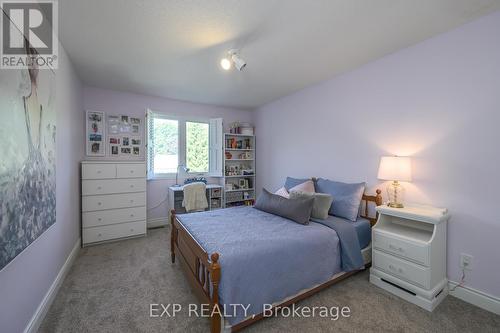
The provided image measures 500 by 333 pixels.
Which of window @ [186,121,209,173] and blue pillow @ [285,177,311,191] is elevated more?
window @ [186,121,209,173]

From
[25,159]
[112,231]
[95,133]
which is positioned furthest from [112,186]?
[25,159]

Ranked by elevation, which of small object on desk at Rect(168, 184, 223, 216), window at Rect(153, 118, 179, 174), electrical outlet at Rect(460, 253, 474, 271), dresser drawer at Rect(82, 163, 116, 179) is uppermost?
window at Rect(153, 118, 179, 174)

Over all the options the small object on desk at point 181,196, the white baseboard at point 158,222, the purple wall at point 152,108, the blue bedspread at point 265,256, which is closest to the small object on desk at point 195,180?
the small object on desk at point 181,196

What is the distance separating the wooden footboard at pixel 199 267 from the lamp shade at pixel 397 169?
6.29ft

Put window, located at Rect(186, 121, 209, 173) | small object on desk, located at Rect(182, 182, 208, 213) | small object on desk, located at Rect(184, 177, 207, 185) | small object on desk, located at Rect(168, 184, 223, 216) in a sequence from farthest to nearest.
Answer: window, located at Rect(186, 121, 209, 173), small object on desk, located at Rect(184, 177, 207, 185), small object on desk, located at Rect(168, 184, 223, 216), small object on desk, located at Rect(182, 182, 208, 213)

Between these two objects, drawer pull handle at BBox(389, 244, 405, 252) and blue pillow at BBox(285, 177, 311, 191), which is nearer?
drawer pull handle at BBox(389, 244, 405, 252)

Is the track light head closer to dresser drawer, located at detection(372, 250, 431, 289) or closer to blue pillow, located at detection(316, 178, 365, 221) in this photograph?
blue pillow, located at detection(316, 178, 365, 221)

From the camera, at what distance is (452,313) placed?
175 centimetres

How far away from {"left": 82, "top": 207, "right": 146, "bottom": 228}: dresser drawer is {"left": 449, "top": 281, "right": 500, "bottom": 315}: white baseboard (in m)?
4.00

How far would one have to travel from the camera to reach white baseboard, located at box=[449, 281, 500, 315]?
1748mm

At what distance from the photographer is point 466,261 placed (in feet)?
6.30

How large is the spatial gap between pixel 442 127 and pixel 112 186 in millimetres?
4234

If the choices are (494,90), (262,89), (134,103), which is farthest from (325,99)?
(134,103)

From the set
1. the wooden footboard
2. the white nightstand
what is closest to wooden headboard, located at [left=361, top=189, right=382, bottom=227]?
the white nightstand
